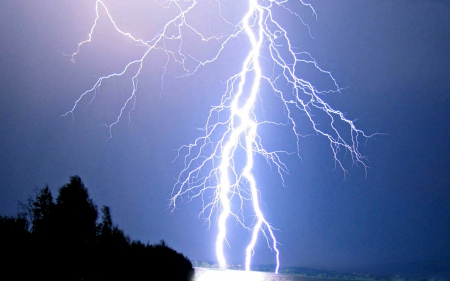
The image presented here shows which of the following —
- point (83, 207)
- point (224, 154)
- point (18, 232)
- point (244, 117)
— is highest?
point (244, 117)

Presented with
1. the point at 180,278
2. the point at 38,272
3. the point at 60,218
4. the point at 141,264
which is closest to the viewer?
the point at 38,272

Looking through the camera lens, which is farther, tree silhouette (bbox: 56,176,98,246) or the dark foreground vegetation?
tree silhouette (bbox: 56,176,98,246)

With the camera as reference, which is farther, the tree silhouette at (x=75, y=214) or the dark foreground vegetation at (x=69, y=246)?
the tree silhouette at (x=75, y=214)

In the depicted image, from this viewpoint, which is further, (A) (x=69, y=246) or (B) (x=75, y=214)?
(B) (x=75, y=214)

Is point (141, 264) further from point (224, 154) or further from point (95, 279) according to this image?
point (224, 154)

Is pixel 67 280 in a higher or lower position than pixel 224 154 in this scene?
lower

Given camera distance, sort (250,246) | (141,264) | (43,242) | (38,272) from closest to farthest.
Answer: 1. (38,272)
2. (43,242)
3. (141,264)
4. (250,246)

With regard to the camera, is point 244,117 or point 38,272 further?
point 244,117

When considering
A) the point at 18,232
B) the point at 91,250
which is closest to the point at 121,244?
the point at 91,250
